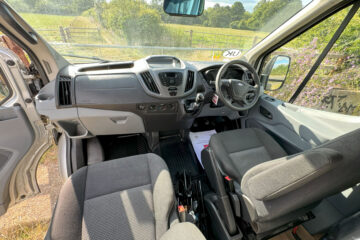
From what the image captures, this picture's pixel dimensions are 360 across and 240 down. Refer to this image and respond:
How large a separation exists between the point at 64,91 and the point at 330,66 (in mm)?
2591

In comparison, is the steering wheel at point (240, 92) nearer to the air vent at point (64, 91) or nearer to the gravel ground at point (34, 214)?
the air vent at point (64, 91)

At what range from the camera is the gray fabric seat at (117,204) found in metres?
0.88

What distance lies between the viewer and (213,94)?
1.90m

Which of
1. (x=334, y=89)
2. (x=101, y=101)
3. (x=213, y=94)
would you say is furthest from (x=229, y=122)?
(x=101, y=101)

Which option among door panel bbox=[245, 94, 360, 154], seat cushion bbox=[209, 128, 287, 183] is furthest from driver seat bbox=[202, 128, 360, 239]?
door panel bbox=[245, 94, 360, 154]

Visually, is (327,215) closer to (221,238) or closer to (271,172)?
(221,238)

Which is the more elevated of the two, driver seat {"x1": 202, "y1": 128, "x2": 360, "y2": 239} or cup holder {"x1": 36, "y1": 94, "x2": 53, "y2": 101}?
cup holder {"x1": 36, "y1": 94, "x2": 53, "y2": 101}

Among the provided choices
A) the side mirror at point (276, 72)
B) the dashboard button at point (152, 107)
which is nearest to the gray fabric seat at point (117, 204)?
the dashboard button at point (152, 107)

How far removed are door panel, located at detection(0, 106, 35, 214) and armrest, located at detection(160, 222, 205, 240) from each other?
1385 mm

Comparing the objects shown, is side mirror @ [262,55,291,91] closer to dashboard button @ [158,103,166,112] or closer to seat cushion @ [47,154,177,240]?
dashboard button @ [158,103,166,112]

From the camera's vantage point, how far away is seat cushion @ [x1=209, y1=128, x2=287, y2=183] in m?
1.36

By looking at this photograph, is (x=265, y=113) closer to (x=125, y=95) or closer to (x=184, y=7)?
(x=184, y=7)

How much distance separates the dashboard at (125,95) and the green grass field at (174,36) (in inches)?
18.3

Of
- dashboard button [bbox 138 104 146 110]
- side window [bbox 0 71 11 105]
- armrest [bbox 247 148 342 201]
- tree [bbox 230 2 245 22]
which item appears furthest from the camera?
tree [bbox 230 2 245 22]
